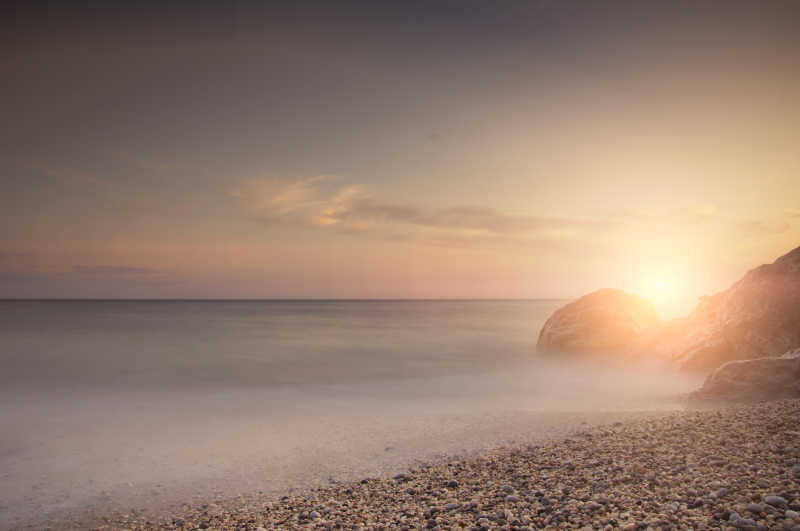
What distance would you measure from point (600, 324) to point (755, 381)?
11.9 metres

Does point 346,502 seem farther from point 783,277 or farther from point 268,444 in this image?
point 783,277

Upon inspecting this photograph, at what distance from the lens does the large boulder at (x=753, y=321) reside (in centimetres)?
1338

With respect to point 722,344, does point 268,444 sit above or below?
below

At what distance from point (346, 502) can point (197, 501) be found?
264 centimetres

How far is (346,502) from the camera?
20.6 feet

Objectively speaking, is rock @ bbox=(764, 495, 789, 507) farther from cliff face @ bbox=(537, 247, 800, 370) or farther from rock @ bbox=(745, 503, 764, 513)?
cliff face @ bbox=(537, 247, 800, 370)

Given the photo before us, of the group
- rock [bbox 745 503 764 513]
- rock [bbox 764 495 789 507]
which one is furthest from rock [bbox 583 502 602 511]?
rock [bbox 764 495 789 507]

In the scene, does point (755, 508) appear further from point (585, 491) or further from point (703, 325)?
point (703, 325)

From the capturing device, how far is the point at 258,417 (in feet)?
41.2

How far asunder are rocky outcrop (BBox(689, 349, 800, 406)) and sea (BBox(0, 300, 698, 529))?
1067 mm

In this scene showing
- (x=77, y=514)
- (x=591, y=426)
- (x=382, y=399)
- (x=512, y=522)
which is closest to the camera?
(x=512, y=522)

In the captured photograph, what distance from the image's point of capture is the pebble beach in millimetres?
4859

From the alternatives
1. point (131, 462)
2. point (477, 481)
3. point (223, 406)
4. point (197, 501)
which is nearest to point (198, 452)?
point (131, 462)

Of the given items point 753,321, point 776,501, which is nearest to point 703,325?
point 753,321
